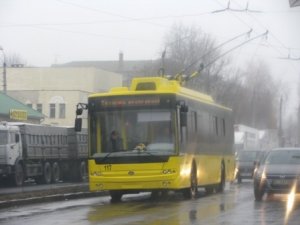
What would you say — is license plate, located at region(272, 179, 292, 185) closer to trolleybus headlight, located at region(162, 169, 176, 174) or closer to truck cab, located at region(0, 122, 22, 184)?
trolleybus headlight, located at region(162, 169, 176, 174)

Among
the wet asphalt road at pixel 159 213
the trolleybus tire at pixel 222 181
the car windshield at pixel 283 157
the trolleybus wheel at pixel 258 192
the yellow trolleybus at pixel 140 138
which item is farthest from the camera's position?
the trolleybus tire at pixel 222 181

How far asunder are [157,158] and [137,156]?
55 centimetres

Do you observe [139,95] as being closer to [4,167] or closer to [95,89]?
[4,167]

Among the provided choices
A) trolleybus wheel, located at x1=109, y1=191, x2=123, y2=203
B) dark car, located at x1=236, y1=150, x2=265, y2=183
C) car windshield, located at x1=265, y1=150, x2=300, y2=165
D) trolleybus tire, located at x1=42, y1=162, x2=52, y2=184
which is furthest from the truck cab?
car windshield, located at x1=265, y1=150, x2=300, y2=165

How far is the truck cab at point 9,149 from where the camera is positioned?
31.0 meters

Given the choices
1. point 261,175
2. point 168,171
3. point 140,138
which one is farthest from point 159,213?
point 261,175

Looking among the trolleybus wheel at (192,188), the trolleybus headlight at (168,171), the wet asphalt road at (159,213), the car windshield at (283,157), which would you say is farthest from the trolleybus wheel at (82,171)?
the trolleybus headlight at (168,171)

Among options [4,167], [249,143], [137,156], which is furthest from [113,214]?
[249,143]

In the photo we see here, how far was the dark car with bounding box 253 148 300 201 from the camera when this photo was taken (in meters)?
20.8

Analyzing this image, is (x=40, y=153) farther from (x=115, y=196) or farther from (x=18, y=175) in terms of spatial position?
(x=115, y=196)

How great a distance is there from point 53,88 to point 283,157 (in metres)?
53.4

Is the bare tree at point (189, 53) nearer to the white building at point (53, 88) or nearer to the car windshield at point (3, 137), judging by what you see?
the white building at point (53, 88)

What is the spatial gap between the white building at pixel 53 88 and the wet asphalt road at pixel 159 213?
50.8 metres

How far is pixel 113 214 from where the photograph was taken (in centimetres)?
1697
